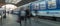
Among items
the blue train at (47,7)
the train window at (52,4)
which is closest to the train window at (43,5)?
the blue train at (47,7)

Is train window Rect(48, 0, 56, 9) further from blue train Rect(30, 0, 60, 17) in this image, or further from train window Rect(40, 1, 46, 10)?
train window Rect(40, 1, 46, 10)

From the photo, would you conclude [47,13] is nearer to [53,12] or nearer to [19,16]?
[53,12]

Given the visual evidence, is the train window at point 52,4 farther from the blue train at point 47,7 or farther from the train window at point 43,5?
the train window at point 43,5

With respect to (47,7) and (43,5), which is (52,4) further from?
(43,5)

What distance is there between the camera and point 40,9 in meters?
4.12

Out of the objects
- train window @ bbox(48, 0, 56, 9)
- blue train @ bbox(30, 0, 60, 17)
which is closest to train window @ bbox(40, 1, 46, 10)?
blue train @ bbox(30, 0, 60, 17)

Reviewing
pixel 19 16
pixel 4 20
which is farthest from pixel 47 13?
pixel 19 16

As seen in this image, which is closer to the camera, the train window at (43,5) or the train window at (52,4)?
the train window at (52,4)

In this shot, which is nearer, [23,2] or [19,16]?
[19,16]

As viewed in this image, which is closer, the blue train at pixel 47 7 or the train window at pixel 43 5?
the blue train at pixel 47 7

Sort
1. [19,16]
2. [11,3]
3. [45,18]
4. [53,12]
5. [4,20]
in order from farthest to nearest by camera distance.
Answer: [45,18], [53,12], [4,20], [11,3], [19,16]

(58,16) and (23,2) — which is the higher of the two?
(23,2)

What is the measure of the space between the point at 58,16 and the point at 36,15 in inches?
19.8

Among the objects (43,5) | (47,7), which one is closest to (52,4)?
(47,7)
